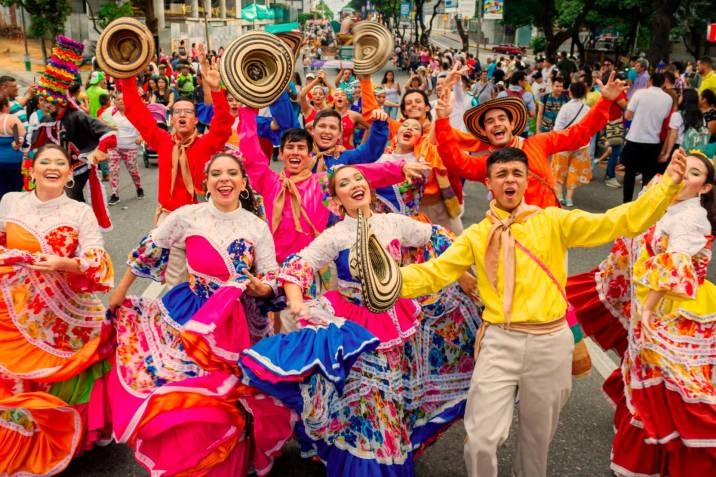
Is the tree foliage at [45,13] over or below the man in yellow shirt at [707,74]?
over

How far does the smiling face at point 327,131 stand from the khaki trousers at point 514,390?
2.92 metres

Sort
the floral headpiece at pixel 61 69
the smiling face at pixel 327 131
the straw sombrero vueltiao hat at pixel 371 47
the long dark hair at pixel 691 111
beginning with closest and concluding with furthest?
1. the smiling face at pixel 327 131
2. the straw sombrero vueltiao hat at pixel 371 47
3. the floral headpiece at pixel 61 69
4. the long dark hair at pixel 691 111

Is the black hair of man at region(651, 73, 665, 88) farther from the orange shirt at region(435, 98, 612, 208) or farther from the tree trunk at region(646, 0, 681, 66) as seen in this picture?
the tree trunk at region(646, 0, 681, 66)

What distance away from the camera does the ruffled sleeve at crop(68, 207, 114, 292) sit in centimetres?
405

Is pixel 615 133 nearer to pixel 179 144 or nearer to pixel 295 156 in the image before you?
pixel 295 156

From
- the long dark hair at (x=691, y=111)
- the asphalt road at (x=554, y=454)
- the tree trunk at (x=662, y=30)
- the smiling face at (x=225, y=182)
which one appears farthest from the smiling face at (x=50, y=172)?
the tree trunk at (x=662, y=30)

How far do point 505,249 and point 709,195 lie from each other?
1382 mm

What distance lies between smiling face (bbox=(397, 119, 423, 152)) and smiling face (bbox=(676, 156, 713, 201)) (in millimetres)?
2594

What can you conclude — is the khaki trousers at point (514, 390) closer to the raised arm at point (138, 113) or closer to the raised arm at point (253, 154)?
the raised arm at point (253, 154)

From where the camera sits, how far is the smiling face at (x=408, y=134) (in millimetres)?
6082

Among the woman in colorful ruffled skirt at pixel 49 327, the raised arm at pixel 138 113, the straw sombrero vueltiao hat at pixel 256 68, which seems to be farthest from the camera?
the raised arm at pixel 138 113

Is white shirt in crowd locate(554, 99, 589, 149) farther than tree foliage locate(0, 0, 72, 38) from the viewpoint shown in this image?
No

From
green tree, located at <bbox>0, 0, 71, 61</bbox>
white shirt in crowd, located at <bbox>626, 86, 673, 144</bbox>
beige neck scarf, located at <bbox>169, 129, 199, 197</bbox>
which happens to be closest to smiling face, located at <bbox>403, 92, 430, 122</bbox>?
beige neck scarf, located at <bbox>169, 129, 199, 197</bbox>

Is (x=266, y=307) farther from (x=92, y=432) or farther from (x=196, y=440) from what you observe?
(x=92, y=432)
